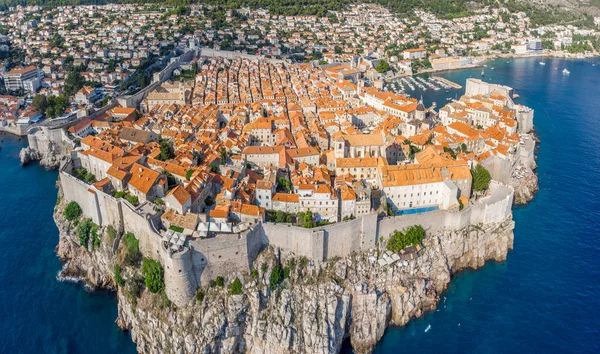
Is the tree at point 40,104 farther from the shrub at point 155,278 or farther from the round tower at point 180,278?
the round tower at point 180,278

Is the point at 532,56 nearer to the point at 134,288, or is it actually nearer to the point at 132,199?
the point at 132,199

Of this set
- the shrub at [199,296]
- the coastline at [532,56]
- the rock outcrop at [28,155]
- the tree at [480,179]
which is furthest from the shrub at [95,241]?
the coastline at [532,56]

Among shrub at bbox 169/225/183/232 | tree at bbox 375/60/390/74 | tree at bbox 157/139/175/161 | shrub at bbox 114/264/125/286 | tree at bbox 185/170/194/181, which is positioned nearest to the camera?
shrub at bbox 169/225/183/232

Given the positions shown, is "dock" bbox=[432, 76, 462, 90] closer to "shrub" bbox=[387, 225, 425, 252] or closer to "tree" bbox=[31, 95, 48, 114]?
"shrub" bbox=[387, 225, 425, 252]

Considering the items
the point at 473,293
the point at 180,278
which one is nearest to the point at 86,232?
the point at 180,278

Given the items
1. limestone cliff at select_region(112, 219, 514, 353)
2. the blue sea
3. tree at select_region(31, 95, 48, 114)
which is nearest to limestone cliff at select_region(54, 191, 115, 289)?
the blue sea

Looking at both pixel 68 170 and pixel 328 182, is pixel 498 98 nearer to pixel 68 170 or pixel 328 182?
pixel 328 182
